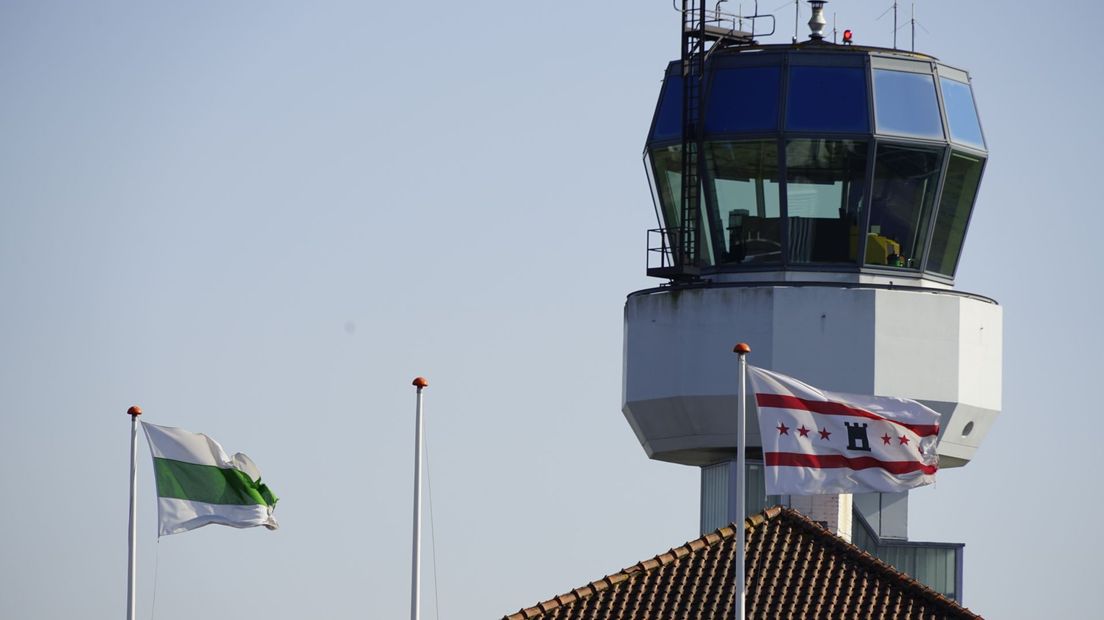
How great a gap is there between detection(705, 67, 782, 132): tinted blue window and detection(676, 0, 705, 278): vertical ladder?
327 millimetres

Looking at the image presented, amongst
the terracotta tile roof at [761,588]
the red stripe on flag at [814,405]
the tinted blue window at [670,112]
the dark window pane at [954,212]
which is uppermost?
the tinted blue window at [670,112]

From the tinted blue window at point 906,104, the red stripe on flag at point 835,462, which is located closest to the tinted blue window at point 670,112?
the tinted blue window at point 906,104

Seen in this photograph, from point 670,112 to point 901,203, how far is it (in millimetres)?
5366

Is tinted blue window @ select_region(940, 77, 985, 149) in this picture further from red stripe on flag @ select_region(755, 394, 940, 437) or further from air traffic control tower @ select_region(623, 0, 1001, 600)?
red stripe on flag @ select_region(755, 394, 940, 437)

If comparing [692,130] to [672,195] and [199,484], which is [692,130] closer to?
[672,195]

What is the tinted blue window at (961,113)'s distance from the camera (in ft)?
197

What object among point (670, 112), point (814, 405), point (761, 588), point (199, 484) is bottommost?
Answer: point (761, 588)

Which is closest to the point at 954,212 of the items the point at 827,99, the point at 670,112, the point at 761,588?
the point at 827,99

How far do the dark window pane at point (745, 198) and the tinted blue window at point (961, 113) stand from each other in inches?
157

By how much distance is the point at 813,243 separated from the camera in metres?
59.1

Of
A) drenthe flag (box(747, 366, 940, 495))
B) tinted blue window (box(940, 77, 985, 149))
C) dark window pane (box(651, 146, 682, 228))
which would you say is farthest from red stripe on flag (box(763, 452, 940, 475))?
dark window pane (box(651, 146, 682, 228))

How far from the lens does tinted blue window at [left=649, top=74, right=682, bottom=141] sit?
60406 millimetres

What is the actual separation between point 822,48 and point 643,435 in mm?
9084

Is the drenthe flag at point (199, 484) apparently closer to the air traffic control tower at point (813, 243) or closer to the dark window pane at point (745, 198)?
the air traffic control tower at point (813, 243)
